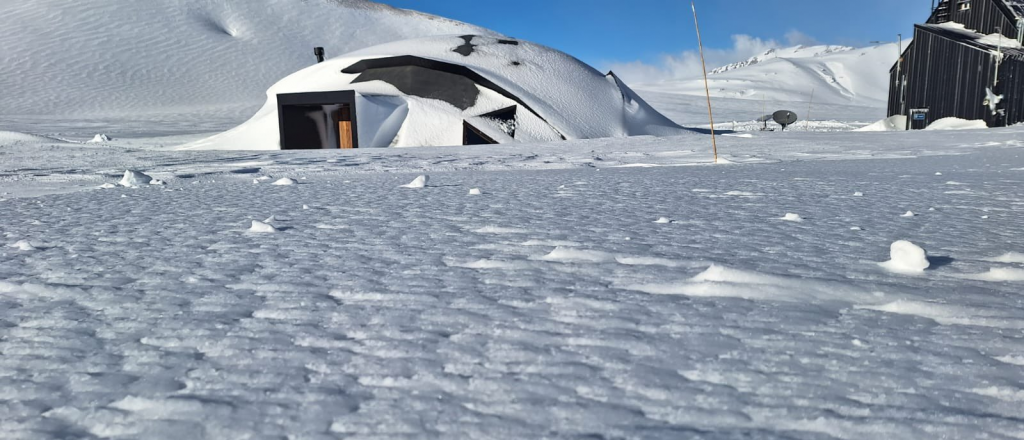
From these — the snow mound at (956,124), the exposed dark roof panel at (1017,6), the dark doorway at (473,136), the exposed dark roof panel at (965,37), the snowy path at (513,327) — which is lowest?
the snowy path at (513,327)

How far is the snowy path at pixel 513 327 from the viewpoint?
3.49 ft

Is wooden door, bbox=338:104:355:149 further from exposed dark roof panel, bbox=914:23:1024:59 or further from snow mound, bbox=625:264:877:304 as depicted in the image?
exposed dark roof panel, bbox=914:23:1024:59

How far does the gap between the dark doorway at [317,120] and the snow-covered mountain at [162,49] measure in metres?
16.4

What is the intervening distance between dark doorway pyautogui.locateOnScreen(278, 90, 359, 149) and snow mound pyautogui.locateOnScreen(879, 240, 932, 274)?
14.0 metres

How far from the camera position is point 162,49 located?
1580 inches

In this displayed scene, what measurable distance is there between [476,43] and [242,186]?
14.5 metres

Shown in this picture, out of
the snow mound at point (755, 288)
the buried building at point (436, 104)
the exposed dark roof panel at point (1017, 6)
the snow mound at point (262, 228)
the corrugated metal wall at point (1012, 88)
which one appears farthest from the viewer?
the exposed dark roof panel at point (1017, 6)

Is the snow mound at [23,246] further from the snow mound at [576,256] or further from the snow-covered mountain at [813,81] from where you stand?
the snow-covered mountain at [813,81]

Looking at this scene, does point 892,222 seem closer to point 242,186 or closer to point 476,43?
point 242,186

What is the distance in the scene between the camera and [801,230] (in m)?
2.71

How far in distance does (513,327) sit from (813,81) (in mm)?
62893

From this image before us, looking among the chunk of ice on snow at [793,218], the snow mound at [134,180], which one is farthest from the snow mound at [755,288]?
the snow mound at [134,180]

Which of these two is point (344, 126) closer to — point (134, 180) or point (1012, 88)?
point (134, 180)

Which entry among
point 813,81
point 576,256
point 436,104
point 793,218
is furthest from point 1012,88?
point 813,81
